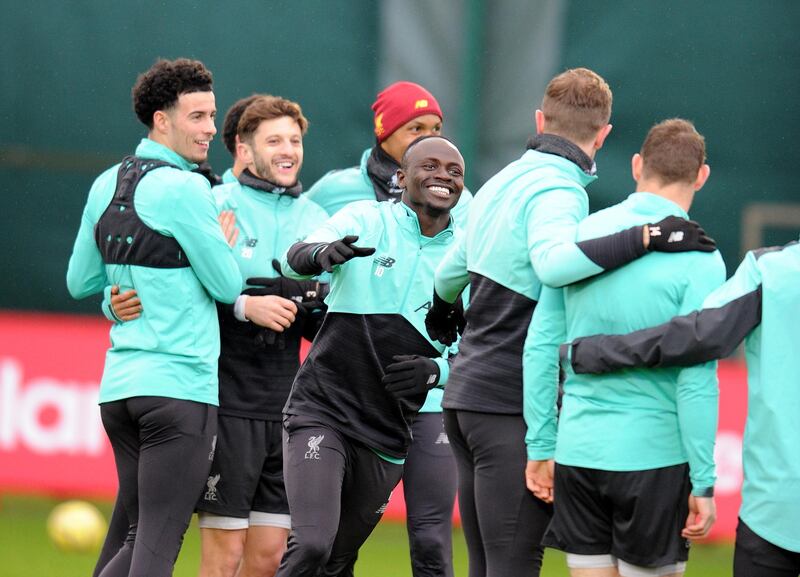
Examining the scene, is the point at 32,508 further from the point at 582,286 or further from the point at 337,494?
the point at 582,286

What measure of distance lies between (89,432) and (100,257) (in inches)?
129

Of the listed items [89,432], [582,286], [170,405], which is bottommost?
[89,432]

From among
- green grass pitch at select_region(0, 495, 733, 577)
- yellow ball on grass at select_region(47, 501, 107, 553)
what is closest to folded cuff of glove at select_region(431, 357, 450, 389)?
green grass pitch at select_region(0, 495, 733, 577)

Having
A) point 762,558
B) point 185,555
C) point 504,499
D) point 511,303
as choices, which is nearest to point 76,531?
point 185,555

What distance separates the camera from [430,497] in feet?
16.6

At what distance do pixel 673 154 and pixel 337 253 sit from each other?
111cm

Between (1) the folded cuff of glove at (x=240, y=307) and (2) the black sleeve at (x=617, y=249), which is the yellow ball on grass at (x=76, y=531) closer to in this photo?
(1) the folded cuff of glove at (x=240, y=307)

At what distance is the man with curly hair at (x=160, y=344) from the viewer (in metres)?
4.65

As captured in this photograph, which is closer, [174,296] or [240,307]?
[174,296]

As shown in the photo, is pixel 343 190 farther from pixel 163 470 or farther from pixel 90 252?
pixel 163 470

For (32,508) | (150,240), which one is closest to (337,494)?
(150,240)

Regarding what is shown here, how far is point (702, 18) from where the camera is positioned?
33.6ft

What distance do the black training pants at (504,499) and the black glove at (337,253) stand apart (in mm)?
611

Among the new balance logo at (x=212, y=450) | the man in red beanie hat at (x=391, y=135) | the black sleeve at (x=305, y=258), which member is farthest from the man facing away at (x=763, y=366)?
the man in red beanie hat at (x=391, y=135)
